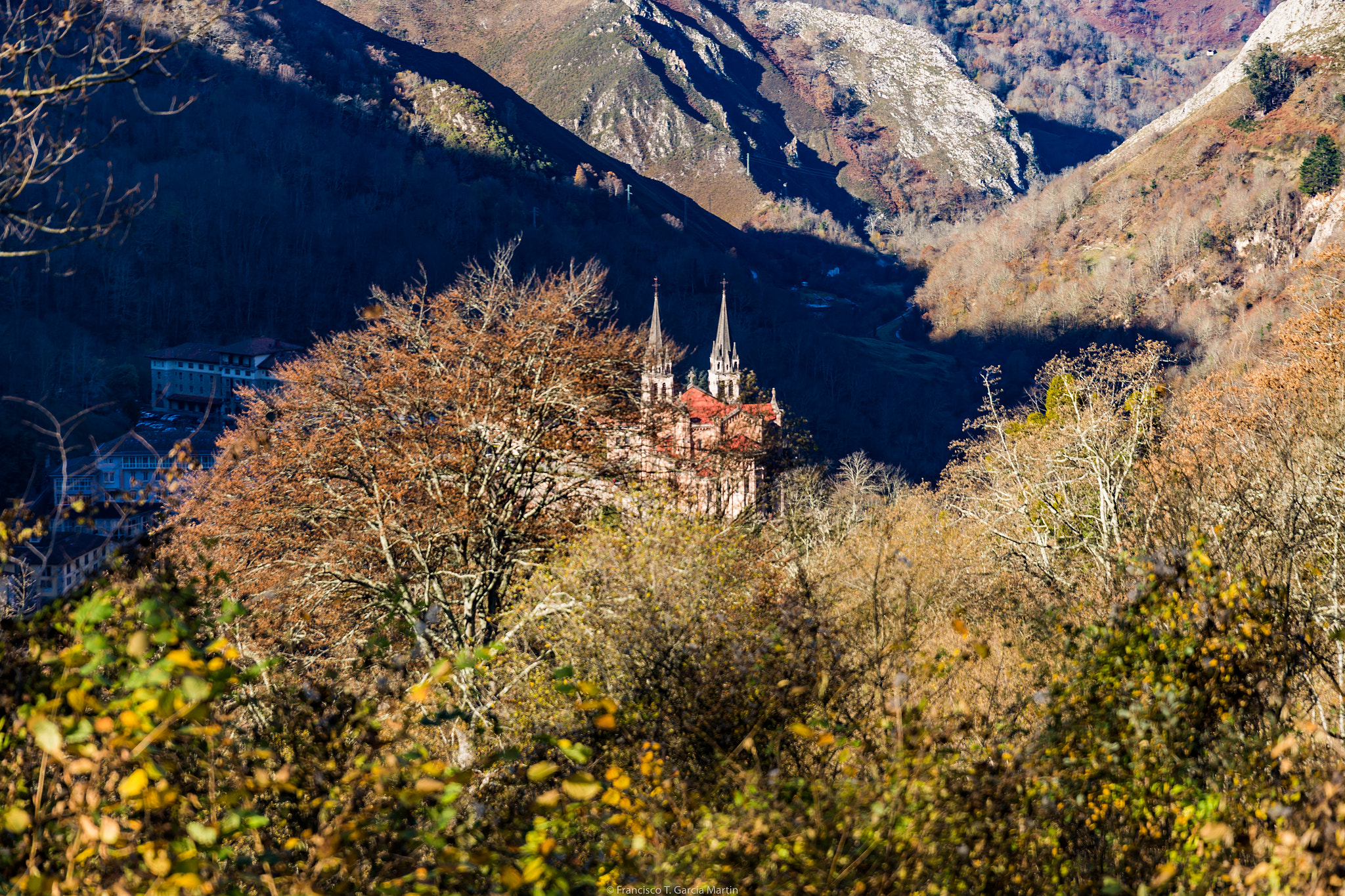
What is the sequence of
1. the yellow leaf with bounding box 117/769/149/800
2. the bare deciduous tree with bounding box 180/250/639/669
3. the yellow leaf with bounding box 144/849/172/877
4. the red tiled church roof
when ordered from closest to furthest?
the yellow leaf with bounding box 117/769/149/800 → the yellow leaf with bounding box 144/849/172/877 → the bare deciduous tree with bounding box 180/250/639/669 → the red tiled church roof

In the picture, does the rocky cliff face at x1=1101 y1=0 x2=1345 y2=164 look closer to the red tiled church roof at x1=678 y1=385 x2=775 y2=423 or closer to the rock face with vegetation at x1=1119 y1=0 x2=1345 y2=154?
the rock face with vegetation at x1=1119 y1=0 x2=1345 y2=154

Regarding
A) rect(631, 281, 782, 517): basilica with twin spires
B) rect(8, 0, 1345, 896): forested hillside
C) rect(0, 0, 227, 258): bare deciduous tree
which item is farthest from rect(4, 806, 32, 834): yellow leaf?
rect(631, 281, 782, 517): basilica with twin spires

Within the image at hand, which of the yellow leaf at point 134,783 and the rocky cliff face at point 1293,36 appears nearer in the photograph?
the yellow leaf at point 134,783

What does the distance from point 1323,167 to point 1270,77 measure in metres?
29.9

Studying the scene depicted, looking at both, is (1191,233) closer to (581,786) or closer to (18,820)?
(581,786)

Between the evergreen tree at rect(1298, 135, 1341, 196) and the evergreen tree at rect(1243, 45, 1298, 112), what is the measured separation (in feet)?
79.6

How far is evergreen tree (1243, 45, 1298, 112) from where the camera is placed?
125 m

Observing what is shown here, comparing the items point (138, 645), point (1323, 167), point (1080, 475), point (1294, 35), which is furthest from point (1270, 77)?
point (138, 645)

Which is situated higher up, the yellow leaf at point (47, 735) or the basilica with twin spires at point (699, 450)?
the yellow leaf at point (47, 735)

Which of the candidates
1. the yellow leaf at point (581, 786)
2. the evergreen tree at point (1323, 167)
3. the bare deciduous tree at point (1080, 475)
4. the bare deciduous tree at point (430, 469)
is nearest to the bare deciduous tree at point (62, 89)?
the yellow leaf at point (581, 786)

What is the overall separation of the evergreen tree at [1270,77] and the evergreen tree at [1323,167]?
2426 centimetres

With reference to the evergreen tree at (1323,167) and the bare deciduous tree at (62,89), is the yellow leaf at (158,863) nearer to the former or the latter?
the bare deciduous tree at (62,89)

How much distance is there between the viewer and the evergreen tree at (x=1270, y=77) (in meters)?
125

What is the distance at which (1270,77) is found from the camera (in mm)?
125000
